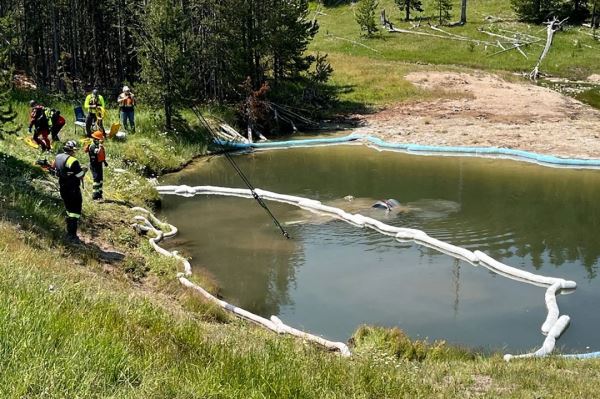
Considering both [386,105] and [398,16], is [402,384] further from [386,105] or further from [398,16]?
[398,16]

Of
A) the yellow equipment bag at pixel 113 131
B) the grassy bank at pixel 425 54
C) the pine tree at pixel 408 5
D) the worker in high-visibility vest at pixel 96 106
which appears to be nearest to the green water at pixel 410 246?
the yellow equipment bag at pixel 113 131

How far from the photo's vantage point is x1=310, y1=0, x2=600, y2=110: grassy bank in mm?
39219

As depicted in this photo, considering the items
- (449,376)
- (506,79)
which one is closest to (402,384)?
(449,376)

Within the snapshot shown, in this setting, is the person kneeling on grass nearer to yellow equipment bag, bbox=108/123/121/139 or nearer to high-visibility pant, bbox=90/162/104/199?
high-visibility pant, bbox=90/162/104/199

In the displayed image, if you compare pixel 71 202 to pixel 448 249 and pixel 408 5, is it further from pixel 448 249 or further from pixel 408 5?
pixel 408 5

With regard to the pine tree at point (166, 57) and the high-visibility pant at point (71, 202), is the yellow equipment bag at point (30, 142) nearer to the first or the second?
the pine tree at point (166, 57)

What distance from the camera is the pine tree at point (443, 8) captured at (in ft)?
191

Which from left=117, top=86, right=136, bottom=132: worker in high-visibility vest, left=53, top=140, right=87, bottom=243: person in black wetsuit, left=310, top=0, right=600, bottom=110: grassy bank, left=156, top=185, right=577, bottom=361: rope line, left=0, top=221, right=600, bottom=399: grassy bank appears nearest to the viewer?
left=0, top=221, right=600, bottom=399: grassy bank

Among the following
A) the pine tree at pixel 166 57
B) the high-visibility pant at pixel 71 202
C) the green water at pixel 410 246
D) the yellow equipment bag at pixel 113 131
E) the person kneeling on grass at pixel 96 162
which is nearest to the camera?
the green water at pixel 410 246

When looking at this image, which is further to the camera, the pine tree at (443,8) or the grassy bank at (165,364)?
the pine tree at (443,8)

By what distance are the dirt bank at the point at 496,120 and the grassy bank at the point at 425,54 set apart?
2.43 meters

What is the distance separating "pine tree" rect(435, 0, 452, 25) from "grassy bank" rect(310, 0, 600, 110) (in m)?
0.93

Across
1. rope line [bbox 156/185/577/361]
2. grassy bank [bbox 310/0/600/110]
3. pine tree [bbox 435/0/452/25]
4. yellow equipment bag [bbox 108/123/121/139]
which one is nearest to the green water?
rope line [bbox 156/185/577/361]

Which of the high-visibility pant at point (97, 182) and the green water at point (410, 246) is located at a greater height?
the high-visibility pant at point (97, 182)
